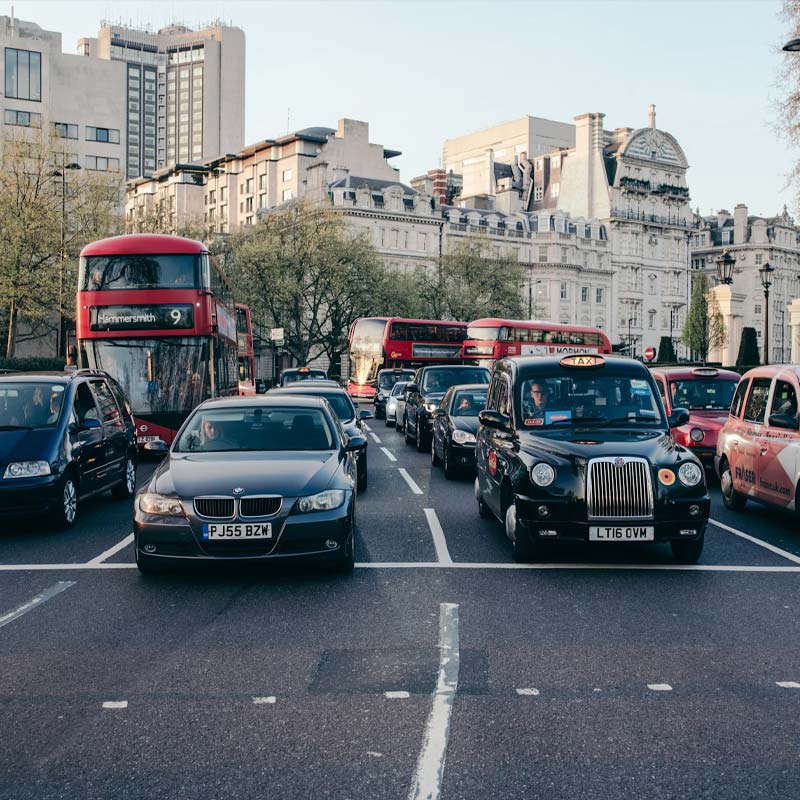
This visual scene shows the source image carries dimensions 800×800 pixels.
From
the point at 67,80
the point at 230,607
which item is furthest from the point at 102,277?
the point at 67,80

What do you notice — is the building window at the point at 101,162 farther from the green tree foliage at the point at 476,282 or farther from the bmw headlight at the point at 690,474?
the bmw headlight at the point at 690,474

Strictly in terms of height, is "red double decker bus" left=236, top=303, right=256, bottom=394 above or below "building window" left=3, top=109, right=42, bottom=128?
below

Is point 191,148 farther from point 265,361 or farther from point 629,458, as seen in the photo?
point 629,458

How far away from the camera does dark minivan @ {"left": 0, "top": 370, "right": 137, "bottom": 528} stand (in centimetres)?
1115

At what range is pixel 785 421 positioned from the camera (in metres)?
11.0

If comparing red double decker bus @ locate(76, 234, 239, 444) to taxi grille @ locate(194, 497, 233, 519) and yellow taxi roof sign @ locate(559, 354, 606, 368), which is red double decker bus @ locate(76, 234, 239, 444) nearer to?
yellow taxi roof sign @ locate(559, 354, 606, 368)

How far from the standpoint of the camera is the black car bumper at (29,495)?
1093 centimetres

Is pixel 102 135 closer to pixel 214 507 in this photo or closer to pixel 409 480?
pixel 409 480

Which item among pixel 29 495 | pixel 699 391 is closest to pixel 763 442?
pixel 699 391

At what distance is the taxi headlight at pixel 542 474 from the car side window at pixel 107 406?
22.4 ft

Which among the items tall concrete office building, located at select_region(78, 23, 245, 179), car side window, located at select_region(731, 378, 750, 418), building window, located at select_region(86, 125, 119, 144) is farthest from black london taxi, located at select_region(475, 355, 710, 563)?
tall concrete office building, located at select_region(78, 23, 245, 179)

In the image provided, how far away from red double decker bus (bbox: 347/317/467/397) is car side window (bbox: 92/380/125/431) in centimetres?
3480

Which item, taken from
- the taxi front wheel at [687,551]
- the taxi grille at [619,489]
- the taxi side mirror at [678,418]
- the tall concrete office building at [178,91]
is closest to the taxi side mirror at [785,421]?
the taxi side mirror at [678,418]

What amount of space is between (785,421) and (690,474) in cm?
262
